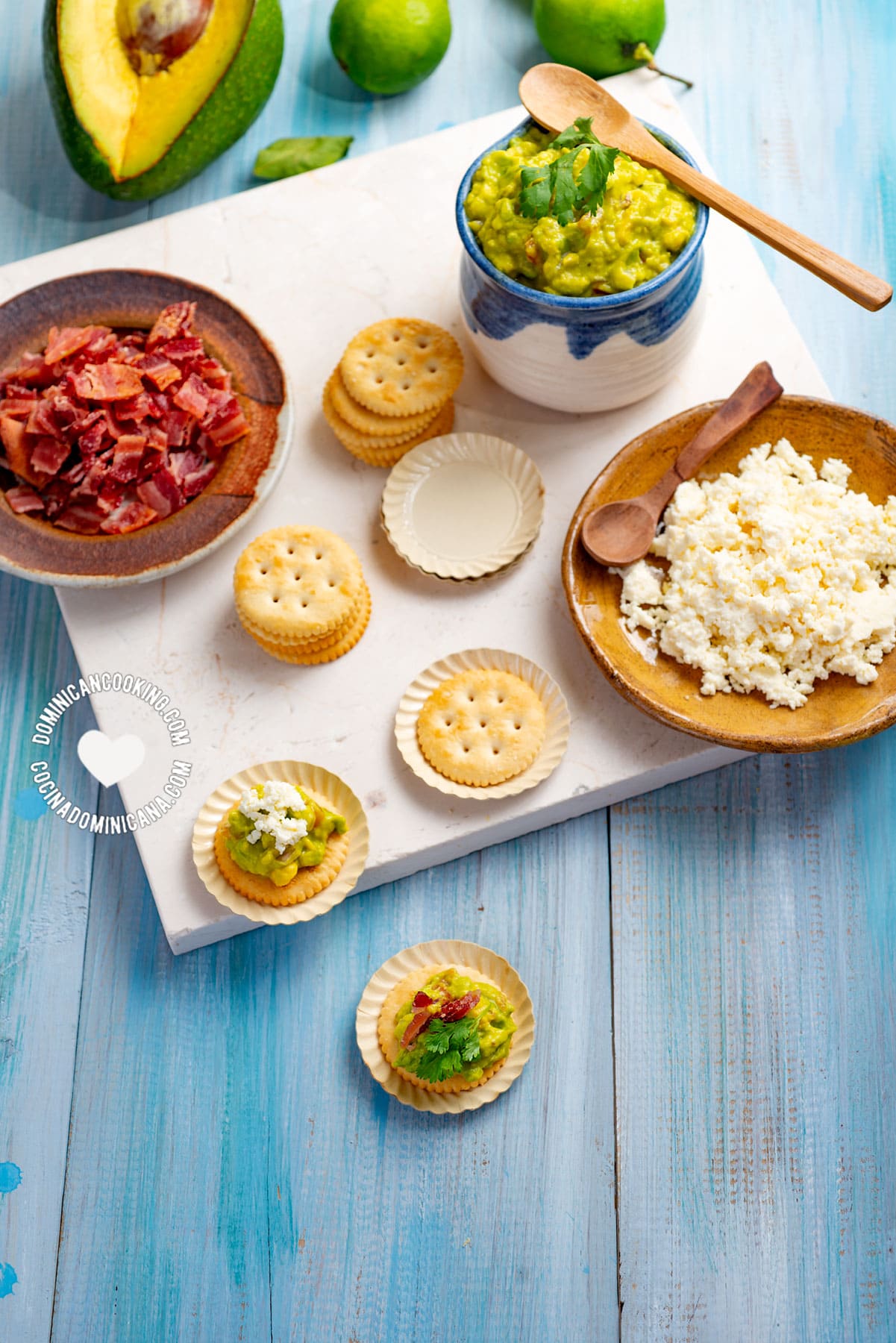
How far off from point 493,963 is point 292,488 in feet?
3.22

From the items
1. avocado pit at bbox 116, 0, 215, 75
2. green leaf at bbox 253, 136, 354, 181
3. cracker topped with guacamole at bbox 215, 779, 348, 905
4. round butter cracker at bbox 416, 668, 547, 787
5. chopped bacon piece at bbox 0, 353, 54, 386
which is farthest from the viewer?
green leaf at bbox 253, 136, 354, 181

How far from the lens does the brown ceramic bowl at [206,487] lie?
6.79 ft

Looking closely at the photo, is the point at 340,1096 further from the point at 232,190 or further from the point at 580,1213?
the point at 232,190

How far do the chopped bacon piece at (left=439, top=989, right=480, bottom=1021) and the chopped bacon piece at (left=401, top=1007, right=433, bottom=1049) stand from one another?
0.09 ft

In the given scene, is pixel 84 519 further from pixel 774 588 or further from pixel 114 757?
pixel 774 588

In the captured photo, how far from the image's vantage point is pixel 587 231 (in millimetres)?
1877

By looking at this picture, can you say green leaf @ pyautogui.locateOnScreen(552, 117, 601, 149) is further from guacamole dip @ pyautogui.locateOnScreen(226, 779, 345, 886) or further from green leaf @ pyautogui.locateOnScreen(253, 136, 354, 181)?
guacamole dip @ pyautogui.locateOnScreen(226, 779, 345, 886)

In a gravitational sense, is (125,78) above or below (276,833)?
above

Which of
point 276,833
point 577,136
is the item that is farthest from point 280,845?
point 577,136

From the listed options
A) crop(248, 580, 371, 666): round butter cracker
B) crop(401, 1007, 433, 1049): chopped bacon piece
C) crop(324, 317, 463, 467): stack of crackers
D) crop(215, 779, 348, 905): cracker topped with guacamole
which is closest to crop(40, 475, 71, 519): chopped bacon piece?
crop(248, 580, 371, 666): round butter cracker

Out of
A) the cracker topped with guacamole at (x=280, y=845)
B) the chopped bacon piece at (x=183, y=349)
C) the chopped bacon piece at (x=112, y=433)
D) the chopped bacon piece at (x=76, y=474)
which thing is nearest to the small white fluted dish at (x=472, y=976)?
the cracker topped with guacamole at (x=280, y=845)

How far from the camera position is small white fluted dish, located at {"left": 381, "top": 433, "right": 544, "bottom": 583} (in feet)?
7.04

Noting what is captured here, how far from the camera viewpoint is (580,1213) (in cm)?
206

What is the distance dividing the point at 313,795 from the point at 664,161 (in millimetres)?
1242
